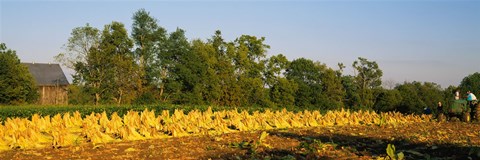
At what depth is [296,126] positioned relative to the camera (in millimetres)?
17000

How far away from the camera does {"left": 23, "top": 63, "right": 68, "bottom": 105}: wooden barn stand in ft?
186

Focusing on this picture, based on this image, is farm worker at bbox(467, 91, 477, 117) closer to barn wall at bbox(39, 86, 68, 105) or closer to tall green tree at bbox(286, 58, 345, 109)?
tall green tree at bbox(286, 58, 345, 109)

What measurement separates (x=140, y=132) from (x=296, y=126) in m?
6.53

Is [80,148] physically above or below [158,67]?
below

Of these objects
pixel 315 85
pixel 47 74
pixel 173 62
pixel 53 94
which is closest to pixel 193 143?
pixel 173 62

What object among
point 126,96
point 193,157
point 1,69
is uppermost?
point 1,69

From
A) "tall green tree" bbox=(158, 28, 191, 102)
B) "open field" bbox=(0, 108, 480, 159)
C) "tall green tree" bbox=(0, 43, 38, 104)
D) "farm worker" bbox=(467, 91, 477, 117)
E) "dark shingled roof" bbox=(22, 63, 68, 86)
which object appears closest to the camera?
"open field" bbox=(0, 108, 480, 159)

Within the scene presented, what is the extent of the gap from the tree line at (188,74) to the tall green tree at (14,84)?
4.25 m

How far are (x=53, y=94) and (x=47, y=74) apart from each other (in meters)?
4.38

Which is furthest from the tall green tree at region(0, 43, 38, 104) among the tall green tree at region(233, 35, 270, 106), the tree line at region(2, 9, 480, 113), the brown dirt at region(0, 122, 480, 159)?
the brown dirt at region(0, 122, 480, 159)

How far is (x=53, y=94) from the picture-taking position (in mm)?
57750

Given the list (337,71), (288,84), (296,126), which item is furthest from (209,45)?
(296,126)

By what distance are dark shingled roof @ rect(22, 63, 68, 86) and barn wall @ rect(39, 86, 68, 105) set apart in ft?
2.92

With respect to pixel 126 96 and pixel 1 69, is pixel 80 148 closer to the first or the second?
pixel 126 96
